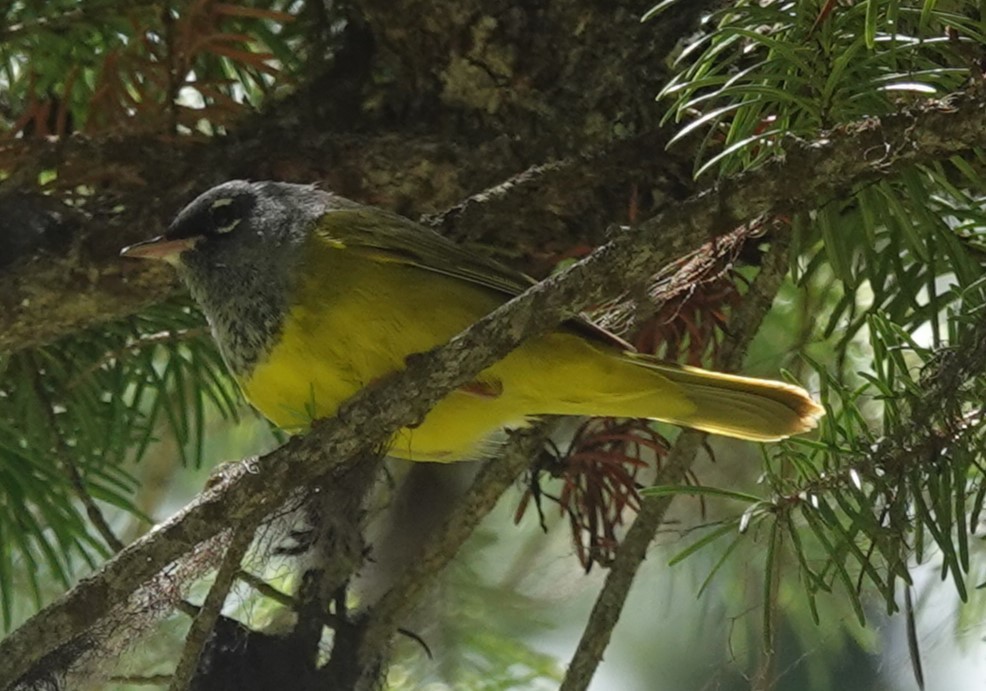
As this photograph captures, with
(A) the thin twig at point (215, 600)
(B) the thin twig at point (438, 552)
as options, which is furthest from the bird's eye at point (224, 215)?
(A) the thin twig at point (215, 600)

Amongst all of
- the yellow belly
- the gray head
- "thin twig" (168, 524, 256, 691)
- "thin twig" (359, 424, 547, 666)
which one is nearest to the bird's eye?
the gray head

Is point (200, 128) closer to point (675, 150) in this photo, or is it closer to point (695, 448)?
point (675, 150)

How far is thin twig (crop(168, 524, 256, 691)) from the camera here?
33.0 inches

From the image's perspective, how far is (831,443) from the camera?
2.72 feet

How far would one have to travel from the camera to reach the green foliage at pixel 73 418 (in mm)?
1326

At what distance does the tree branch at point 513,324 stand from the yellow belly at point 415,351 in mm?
248

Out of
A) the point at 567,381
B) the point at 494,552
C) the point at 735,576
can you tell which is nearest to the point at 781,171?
the point at 567,381

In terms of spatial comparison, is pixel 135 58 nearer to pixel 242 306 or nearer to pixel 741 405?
pixel 242 306

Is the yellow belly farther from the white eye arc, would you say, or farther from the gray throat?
the white eye arc

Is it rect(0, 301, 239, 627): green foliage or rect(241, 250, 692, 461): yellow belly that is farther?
rect(0, 301, 239, 627): green foliage

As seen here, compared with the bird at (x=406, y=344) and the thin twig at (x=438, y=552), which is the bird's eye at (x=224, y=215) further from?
the thin twig at (x=438, y=552)

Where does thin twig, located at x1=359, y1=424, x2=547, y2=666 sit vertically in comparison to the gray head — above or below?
below

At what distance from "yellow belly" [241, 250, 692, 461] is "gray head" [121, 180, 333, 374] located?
37 millimetres

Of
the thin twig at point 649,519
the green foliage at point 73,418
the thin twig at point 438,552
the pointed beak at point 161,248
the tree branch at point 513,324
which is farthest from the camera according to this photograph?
the green foliage at point 73,418
